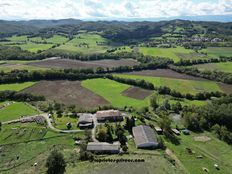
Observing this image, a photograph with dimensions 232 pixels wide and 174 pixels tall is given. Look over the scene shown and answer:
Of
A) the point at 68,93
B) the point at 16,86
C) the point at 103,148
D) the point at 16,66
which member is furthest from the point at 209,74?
the point at 16,66

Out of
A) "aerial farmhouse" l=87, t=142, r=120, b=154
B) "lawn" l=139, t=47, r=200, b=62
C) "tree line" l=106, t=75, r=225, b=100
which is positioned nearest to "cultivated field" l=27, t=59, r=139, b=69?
"lawn" l=139, t=47, r=200, b=62

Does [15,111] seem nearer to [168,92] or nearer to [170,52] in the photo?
[168,92]

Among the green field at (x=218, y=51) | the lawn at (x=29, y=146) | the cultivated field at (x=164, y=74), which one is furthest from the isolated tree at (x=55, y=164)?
the green field at (x=218, y=51)

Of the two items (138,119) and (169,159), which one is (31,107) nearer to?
(138,119)

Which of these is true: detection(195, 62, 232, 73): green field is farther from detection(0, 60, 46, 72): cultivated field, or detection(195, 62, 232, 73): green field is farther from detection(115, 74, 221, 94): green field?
detection(0, 60, 46, 72): cultivated field

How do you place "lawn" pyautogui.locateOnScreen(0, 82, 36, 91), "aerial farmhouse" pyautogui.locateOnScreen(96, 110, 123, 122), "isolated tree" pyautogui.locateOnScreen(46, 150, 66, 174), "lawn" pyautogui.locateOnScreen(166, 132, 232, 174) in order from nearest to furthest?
"isolated tree" pyautogui.locateOnScreen(46, 150, 66, 174)
"lawn" pyautogui.locateOnScreen(166, 132, 232, 174)
"aerial farmhouse" pyautogui.locateOnScreen(96, 110, 123, 122)
"lawn" pyautogui.locateOnScreen(0, 82, 36, 91)

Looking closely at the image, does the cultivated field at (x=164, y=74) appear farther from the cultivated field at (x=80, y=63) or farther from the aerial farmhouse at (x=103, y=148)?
the aerial farmhouse at (x=103, y=148)

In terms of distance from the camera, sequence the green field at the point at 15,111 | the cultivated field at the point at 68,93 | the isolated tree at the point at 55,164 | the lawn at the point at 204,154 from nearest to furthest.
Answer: the isolated tree at the point at 55,164 < the lawn at the point at 204,154 < the green field at the point at 15,111 < the cultivated field at the point at 68,93
